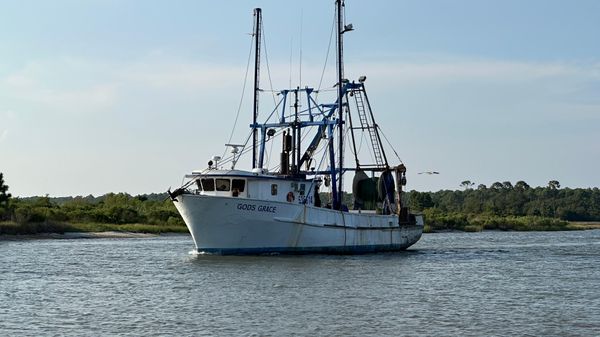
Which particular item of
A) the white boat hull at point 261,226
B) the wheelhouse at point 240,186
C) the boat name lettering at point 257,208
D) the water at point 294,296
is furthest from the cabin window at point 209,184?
the water at point 294,296

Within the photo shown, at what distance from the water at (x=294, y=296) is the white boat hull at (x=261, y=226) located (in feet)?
4.44

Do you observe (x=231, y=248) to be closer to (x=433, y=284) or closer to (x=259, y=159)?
(x=259, y=159)

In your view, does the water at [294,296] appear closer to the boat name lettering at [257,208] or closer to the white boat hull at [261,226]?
the white boat hull at [261,226]

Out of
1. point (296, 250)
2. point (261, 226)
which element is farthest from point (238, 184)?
point (296, 250)

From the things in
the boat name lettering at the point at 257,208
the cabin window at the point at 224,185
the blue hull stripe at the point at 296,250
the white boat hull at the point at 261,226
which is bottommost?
the blue hull stripe at the point at 296,250

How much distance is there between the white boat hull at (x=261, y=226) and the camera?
52.2 m

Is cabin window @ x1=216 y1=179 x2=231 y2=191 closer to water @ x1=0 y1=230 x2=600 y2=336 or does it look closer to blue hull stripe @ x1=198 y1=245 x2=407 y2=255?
blue hull stripe @ x1=198 y1=245 x2=407 y2=255

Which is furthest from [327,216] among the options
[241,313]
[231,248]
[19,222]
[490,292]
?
[19,222]

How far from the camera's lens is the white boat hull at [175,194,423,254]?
171ft

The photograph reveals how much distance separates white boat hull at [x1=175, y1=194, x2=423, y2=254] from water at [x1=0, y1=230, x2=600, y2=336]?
135cm

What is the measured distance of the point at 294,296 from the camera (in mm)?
35875

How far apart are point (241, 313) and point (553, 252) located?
1886 inches

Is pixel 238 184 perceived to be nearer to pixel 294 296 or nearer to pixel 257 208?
pixel 257 208

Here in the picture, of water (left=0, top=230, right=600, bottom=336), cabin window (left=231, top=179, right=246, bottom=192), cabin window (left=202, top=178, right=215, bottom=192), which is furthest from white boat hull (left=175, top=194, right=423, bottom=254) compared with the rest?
cabin window (left=202, top=178, right=215, bottom=192)
